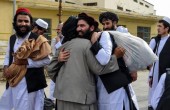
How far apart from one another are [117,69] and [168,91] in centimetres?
70

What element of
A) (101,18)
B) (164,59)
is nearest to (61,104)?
(101,18)

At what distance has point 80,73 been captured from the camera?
148 inches

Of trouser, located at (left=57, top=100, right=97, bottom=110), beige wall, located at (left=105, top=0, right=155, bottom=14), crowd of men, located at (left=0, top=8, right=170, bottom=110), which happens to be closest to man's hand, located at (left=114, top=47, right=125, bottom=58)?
crowd of men, located at (left=0, top=8, right=170, bottom=110)

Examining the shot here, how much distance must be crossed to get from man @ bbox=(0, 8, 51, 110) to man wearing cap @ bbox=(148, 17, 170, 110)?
90.9 inches

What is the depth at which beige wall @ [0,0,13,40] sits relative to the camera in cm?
1878

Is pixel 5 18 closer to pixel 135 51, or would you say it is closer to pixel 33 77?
pixel 33 77

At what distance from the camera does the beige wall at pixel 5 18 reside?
18.8 meters

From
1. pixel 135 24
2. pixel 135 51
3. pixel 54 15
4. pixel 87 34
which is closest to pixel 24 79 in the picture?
pixel 87 34

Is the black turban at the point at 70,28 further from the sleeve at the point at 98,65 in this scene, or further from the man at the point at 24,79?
the man at the point at 24,79

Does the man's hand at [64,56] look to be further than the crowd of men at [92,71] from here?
Yes

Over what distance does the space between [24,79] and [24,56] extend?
29 cm

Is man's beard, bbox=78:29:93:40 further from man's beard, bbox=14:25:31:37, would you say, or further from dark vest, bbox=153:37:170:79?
dark vest, bbox=153:37:170:79

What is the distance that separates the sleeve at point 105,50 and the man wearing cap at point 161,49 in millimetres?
2463


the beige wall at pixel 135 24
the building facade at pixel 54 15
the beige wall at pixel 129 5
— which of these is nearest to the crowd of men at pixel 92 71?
the building facade at pixel 54 15
